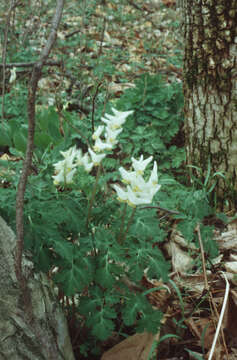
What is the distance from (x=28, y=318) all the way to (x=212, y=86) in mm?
2165

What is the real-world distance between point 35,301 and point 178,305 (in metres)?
0.85

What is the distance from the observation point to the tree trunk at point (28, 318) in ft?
4.03

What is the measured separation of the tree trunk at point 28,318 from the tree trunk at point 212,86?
189 centimetres

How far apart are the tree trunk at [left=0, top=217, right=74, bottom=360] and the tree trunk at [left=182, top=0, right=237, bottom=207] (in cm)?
189

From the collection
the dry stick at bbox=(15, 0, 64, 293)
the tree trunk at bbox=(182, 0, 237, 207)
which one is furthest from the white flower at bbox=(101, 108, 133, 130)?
the tree trunk at bbox=(182, 0, 237, 207)

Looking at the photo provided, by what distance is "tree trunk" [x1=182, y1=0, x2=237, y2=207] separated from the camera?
8.57 feet

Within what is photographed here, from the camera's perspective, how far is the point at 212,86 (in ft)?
9.14

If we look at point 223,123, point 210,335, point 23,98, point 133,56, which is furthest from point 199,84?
point 133,56

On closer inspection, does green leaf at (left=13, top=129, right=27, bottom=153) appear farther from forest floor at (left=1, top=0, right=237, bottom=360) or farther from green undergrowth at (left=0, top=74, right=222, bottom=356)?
green undergrowth at (left=0, top=74, right=222, bottom=356)

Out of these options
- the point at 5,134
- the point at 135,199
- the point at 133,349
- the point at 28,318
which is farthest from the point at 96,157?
the point at 5,134

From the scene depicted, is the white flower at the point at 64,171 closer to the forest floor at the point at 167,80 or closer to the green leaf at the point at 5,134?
the forest floor at the point at 167,80

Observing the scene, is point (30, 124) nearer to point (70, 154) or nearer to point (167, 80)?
point (70, 154)

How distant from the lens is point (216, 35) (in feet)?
8.65

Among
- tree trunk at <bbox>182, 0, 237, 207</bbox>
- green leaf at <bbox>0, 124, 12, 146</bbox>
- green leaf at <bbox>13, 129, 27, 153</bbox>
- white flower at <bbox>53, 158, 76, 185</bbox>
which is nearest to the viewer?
white flower at <bbox>53, 158, 76, 185</bbox>
